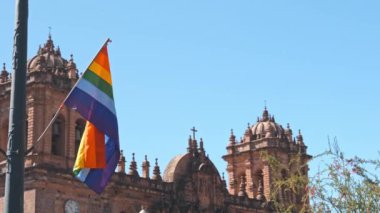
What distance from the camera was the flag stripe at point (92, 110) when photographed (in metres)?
10.7

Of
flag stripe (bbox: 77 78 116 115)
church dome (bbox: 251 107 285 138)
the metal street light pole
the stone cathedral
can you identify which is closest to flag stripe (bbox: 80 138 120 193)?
flag stripe (bbox: 77 78 116 115)

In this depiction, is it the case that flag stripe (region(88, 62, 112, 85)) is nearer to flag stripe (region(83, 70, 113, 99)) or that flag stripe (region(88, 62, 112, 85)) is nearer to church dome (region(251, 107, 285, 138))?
flag stripe (region(83, 70, 113, 99))

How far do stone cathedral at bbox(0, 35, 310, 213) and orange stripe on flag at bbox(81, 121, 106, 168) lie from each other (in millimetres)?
24149

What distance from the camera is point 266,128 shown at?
51.6 meters

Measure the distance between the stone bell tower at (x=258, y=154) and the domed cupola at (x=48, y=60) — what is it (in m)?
16.6

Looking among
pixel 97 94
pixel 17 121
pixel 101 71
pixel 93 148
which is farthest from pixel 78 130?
pixel 17 121

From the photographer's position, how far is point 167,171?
43.6 metres

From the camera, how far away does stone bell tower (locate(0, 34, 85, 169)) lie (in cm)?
3516

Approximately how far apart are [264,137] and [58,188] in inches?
776

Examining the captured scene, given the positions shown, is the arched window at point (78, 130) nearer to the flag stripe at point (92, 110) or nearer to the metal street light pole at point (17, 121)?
the flag stripe at point (92, 110)

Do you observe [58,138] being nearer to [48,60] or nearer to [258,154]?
[48,60]

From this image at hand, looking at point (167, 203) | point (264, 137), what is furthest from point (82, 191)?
point (264, 137)

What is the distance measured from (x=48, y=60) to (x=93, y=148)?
28.0m

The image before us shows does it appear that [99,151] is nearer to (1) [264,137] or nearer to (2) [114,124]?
(2) [114,124]
